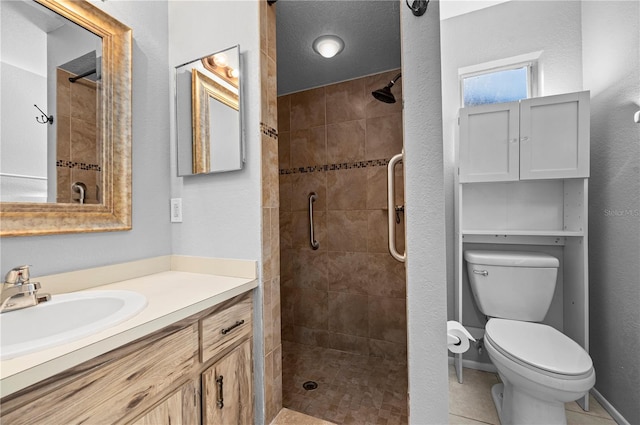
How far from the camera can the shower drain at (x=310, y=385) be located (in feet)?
5.66

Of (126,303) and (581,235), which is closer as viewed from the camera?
(126,303)

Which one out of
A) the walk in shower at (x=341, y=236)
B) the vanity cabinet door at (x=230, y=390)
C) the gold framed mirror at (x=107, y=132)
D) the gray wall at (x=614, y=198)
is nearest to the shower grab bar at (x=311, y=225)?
the walk in shower at (x=341, y=236)

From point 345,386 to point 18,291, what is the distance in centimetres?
170

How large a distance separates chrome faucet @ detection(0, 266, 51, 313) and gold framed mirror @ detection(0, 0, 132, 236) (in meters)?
0.21

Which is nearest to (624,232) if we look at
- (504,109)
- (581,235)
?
(581,235)

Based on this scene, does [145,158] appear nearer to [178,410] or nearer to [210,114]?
[210,114]

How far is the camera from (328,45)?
5.96 feet

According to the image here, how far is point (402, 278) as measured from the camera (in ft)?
6.96

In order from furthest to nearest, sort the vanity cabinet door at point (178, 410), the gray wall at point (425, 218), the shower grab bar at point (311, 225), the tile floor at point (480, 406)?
the shower grab bar at point (311, 225) → the tile floor at point (480, 406) → the gray wall at point (425, 218) → the vanity cabinet door at point (178, 410)

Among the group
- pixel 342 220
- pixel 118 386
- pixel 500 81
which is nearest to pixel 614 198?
pixel 500 81

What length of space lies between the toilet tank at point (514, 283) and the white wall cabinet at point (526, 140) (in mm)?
508

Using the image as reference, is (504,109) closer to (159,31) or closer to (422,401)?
(422,401)

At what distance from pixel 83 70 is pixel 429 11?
4.59 feet

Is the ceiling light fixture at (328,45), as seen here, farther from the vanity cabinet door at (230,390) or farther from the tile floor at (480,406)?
the tile floor at (480,406)
